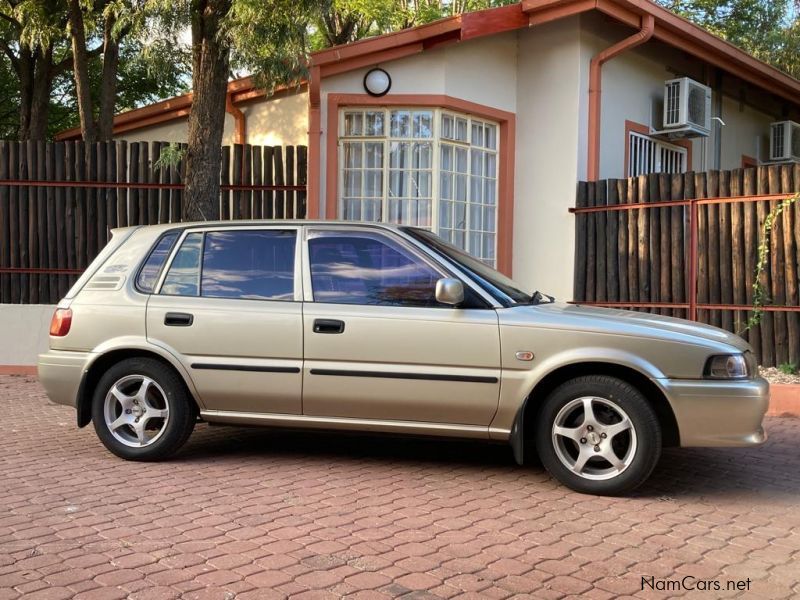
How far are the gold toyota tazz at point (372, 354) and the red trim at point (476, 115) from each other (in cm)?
482

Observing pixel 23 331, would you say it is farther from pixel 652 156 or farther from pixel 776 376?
pixel 652 156

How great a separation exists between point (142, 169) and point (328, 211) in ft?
8.76

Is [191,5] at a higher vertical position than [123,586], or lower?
higher

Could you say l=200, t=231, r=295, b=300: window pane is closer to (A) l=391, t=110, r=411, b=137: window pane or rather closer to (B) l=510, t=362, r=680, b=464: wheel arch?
(B) l=510, t=362, r=680, b=464: wheel arch

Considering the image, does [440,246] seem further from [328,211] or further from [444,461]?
[328,211]

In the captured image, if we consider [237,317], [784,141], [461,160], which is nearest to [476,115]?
[461,160]

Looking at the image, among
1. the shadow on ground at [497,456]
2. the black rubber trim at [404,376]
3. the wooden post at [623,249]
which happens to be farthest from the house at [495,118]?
the black rubber trim at [404,376]

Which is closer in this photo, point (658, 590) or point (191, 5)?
point (658, 590)

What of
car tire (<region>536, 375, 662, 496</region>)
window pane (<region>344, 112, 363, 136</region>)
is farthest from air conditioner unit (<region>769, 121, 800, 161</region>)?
car tire (<region>536, 375, 662, 496</region>)

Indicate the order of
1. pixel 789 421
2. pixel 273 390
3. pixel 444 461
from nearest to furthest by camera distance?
pixel 273 390 < pixel 444 461 < pixel 789 421

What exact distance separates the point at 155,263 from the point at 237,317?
86cm

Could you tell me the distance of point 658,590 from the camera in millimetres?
3631

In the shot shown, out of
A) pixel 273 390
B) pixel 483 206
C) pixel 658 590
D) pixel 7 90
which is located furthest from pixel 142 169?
pixel 7 90

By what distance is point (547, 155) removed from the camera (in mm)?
11344
